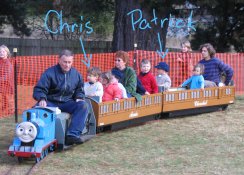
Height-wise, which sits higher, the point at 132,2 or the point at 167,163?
the point at 132,2

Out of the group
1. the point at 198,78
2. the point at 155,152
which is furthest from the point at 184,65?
the point at 155,152

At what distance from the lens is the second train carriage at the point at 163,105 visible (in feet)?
30.8

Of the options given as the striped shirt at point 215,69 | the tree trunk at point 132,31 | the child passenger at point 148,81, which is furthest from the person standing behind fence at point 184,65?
the child passenger at point 148,81

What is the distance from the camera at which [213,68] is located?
1223cm

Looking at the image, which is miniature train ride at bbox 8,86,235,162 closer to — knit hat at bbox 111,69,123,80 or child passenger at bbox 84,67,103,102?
child passenger at bbox 84,67,103,102

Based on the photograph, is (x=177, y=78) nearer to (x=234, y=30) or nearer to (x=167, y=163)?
(x=234, y=30)

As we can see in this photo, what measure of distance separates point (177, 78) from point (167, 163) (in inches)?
296

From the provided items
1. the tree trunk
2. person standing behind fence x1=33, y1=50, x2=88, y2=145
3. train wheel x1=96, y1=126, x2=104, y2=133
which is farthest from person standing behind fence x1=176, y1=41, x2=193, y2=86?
person standing behind fence x1=33, y1=50, x2=88, y2=145

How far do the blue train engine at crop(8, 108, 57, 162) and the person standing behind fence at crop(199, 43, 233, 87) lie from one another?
17.7 ft

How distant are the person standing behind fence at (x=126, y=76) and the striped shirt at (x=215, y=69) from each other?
8.73ft

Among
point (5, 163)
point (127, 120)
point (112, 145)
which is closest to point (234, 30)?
point (127, 120)

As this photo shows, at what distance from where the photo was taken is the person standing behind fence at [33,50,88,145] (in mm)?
8070

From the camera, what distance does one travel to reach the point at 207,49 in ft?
40.0

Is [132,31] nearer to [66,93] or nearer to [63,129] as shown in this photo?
[66,93]
